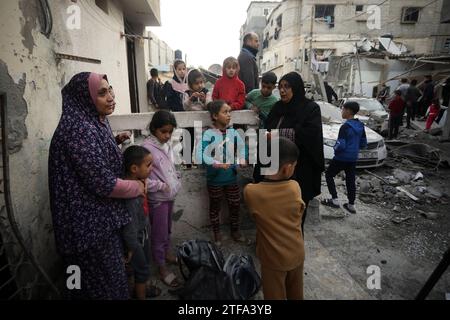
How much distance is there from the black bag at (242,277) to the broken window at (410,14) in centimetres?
3143

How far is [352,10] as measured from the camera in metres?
25.5

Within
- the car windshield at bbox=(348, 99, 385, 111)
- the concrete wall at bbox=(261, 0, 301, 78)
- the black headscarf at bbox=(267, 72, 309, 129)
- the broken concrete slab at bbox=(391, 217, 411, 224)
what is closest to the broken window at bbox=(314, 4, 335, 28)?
the concrete wall at bbox=(261, 0, 301, 78)

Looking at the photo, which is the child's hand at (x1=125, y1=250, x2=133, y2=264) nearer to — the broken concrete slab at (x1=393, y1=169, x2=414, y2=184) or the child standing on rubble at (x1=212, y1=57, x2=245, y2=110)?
the child standing on rubble at (x1=212, y1=57, x2=245, y2=110)

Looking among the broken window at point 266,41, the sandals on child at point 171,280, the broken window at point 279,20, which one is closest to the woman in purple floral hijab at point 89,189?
the sandals on child at point 171,280

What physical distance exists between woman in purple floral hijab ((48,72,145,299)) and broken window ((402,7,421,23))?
105 ft

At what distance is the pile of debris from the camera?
4.81 metres

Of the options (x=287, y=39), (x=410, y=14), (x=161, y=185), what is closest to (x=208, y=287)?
(x=161, y=185)

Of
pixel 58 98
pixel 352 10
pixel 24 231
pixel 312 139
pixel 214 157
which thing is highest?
pixel 352 10

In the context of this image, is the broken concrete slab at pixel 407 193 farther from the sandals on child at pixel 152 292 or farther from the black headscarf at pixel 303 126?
the sandals on child at pixel 152 292

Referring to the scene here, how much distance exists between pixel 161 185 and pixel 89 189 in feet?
2.20

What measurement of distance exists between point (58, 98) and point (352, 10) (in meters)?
29.6

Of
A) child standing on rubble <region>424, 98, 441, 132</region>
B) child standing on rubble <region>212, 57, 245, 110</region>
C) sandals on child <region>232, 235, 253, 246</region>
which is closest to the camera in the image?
sandals on child <region>232, 235, 253, 246</region>
